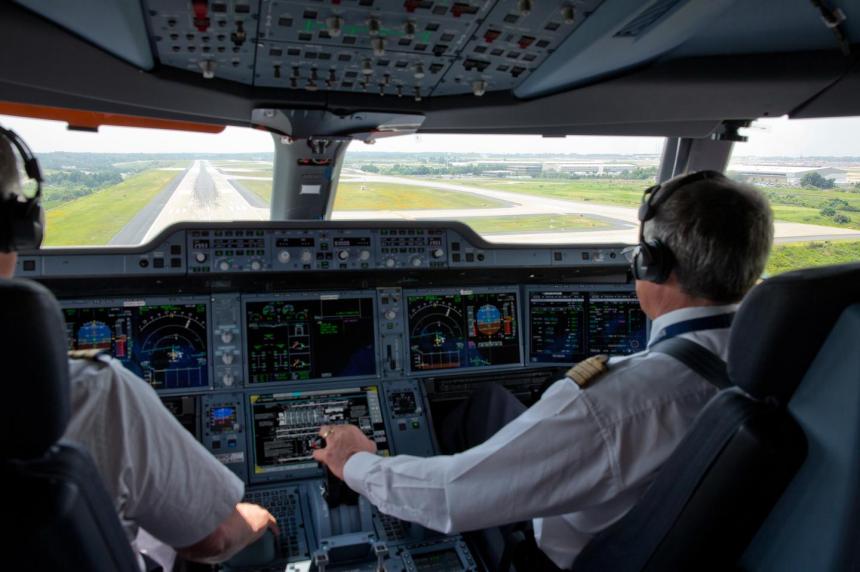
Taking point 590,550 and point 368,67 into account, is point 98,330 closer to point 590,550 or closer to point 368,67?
point 368,67

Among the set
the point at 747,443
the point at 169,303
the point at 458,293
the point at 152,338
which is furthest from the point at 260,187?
the point at 747,443

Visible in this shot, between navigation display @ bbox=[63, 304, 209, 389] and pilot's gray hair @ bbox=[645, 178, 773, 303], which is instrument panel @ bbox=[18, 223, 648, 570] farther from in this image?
pilot's gray hair @ bbox=[645, 178, 773, 303]

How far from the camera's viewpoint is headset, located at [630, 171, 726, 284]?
133 centimetres

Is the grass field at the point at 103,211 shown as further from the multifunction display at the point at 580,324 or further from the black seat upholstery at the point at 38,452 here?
the multifunction display at the point at 580,324

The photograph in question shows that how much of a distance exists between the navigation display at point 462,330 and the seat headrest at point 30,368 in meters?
2.05

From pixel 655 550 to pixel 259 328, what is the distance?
1867mm

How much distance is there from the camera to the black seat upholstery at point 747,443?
91 centimetres

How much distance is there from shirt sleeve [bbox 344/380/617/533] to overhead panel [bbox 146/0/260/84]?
43.0 inches

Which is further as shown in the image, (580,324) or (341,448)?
(580,324)

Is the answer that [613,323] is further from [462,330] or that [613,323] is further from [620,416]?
[620,416]

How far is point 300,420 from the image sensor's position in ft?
8.35

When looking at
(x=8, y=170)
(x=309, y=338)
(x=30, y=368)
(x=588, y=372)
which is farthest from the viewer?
(x=309, y=338)

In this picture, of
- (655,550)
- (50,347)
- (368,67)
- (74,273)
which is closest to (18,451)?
(50,347)

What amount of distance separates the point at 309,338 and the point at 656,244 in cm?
167
